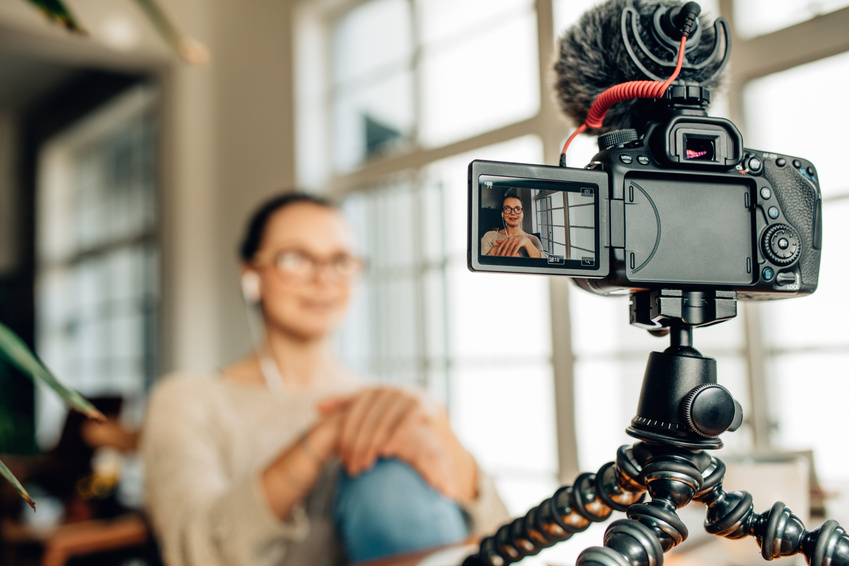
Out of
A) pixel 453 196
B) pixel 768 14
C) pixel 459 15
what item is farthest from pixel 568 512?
pixel 459 15

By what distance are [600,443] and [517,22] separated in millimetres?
1215

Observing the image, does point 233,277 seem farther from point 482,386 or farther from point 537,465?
point 537,465

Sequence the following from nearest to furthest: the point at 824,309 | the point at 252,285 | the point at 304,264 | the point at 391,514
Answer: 1. the point at 391,514
2. the point at 824,309
3. the point at 304,264
4. the point at 252,285

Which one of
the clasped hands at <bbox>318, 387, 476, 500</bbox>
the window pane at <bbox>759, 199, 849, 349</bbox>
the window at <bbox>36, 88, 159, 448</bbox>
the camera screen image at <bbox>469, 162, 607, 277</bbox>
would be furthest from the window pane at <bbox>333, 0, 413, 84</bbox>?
the camera screen image at <bbox>469, 162, 607, 277</bbox>

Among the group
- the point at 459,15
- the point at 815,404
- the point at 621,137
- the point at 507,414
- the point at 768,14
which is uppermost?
the point at 459,15

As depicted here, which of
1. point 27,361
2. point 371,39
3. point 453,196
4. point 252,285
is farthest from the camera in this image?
point 371,39

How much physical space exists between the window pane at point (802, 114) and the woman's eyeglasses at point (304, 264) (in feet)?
2.80

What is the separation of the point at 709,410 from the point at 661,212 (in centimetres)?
14

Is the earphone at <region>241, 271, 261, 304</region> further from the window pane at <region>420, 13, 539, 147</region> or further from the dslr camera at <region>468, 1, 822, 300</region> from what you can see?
the dslr camera at <region>468, 1, 822, 300</region>

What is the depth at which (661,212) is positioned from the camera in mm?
451

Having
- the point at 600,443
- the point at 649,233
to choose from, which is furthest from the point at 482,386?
the point at 649,233

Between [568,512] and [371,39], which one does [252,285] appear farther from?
[371,39]

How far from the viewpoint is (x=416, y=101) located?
2158 millimetres

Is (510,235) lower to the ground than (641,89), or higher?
lower
